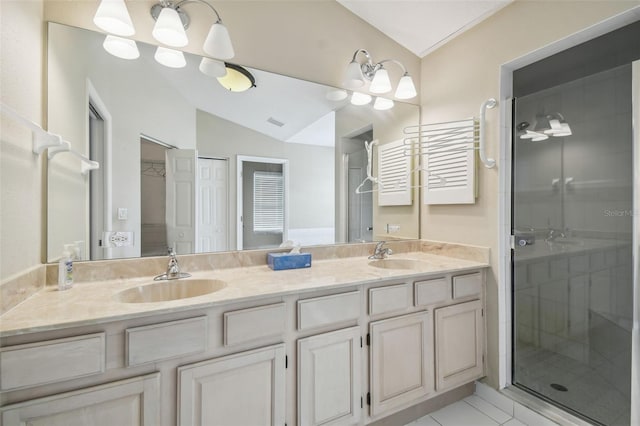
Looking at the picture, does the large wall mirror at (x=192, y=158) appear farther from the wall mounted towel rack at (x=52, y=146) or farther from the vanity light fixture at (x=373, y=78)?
the vanity light fixture at (x=373, y=78)

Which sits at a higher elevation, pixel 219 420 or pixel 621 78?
pixel 621 78

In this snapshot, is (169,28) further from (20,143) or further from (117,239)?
(117,239)

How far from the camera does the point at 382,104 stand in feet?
7.43

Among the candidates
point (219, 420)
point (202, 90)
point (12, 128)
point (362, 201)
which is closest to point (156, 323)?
point (219, 420)

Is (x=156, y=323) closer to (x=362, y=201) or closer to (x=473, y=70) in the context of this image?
(x=362, y=201)

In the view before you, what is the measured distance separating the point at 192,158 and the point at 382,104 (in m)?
1.46

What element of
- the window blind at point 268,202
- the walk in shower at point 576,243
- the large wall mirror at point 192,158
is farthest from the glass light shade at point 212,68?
the walk in shower at point 576,243

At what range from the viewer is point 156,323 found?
3.35 ft

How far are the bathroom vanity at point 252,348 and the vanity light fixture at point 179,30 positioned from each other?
3.90 feet

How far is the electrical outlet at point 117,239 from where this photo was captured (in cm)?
145

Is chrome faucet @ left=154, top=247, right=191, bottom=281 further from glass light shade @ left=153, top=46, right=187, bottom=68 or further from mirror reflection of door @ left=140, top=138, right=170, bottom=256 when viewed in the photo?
glass light shade @ left=153, top=46, right=187, bottom=68

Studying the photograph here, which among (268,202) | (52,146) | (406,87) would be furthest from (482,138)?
(52,146)

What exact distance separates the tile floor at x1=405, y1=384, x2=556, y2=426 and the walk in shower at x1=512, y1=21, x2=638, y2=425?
175 mm

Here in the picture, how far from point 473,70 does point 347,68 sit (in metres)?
0.87
